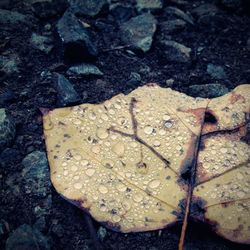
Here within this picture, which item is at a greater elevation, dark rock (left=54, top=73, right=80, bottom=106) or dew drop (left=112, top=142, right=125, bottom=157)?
dew drop (left=112, top=142, right=125, bottom=157)

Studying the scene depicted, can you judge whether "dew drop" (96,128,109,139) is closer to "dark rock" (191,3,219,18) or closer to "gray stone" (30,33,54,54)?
"gray stone" (30,33,54,54)

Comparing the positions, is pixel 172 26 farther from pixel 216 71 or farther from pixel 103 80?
pixel 103 80

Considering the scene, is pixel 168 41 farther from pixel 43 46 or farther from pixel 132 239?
pixel 132 239

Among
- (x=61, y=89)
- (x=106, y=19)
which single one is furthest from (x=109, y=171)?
(x=106, y=19)

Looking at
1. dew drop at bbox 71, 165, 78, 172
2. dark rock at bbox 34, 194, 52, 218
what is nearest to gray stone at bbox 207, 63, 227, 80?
dew drop at bbox 71, 165, 78, 172

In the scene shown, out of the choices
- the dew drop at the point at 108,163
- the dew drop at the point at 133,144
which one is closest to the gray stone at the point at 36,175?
the dew drop at the point at 108,163

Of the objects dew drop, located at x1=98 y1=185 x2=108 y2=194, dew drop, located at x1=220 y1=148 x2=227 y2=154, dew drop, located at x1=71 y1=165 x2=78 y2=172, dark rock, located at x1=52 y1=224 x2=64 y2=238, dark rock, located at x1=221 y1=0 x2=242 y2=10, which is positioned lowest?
dark rock, located at x1=52 y1=224 x2=64 y2=238

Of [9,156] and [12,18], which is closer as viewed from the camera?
[9,156]

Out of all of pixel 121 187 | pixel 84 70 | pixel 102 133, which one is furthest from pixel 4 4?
pixel 121 187
